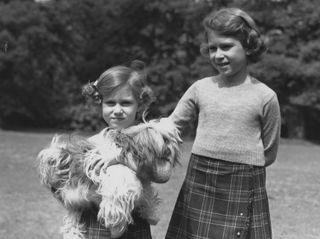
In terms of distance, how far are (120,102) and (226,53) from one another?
59cm

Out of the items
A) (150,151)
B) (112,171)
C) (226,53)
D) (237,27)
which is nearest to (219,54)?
(226,53)

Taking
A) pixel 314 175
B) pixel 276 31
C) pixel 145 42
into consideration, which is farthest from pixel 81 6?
pixel 314 175

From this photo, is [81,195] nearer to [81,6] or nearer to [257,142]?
[257,142]

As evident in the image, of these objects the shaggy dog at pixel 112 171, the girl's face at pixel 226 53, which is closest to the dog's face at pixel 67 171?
the shaggy dog at pixel 112 171

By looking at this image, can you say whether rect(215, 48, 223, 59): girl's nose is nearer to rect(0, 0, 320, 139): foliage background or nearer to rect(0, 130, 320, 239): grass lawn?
rect(0, 130, 320, 239): grass lawn

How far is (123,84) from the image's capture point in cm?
237

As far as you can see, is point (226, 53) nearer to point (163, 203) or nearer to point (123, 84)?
point (123, 84)

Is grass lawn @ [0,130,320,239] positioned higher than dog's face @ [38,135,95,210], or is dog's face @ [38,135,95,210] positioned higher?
dog's face @ [38,135,95,210]

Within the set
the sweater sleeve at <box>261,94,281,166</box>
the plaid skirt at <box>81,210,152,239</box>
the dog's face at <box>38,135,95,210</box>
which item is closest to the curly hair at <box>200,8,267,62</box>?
the sweater sleeve at <box>261,94,281,166</box>

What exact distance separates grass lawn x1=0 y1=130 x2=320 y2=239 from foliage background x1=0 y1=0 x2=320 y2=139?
9637 millimetres

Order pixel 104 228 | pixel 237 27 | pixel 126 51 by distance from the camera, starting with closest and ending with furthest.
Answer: pixel 104 228, pixel 237 27, pixel 126 51

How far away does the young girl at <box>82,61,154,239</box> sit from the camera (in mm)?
2333

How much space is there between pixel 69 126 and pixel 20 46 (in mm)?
4685

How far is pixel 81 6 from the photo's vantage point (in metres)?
24.2
